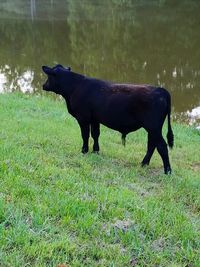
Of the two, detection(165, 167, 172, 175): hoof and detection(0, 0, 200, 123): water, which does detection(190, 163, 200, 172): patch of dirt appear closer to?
detection(165, 167, 172, 175): hoof

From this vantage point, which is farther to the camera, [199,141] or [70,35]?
[70,35]

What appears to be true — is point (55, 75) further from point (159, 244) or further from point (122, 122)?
point (159, 244)

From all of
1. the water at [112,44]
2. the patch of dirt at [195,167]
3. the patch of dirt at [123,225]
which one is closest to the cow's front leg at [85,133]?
the patch of dirt at [195,167]

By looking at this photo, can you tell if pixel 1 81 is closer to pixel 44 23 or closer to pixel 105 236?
pixel 44 23

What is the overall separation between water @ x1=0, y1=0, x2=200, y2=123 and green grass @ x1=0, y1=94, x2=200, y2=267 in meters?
9.69

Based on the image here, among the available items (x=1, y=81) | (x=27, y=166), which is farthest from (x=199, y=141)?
(x=1, y=81)

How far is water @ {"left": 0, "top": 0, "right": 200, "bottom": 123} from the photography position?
2108cm

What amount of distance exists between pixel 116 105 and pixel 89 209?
9.88ft

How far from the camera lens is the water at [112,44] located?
2108 centimetres

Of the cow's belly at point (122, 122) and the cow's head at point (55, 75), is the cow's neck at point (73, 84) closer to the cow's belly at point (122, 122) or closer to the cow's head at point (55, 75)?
the cow's head at point (55, 75)

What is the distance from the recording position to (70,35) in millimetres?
31188

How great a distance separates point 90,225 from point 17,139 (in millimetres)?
3666

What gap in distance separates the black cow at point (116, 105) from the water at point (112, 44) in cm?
885

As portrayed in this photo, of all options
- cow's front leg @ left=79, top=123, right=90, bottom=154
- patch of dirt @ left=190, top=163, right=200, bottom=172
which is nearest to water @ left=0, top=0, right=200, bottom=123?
patch of dirt @ left=190, top=163, right=200, bottom=172
